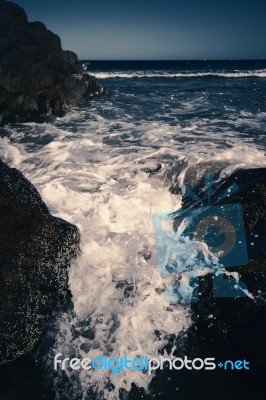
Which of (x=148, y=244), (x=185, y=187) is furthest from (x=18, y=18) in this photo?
(x=148, y=244)

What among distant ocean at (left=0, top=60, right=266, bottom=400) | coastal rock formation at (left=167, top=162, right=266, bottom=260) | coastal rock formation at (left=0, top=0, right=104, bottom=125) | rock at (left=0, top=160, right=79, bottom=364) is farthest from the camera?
coastal rock formation at (left=0, top=0, right=104, bottom=125)

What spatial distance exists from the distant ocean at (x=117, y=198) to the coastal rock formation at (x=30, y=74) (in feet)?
4.10

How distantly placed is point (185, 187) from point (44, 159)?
13.9ft

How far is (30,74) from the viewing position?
45.8 ft

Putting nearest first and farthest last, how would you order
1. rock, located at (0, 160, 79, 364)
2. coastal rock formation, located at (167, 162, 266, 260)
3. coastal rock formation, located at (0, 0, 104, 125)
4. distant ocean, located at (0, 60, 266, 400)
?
rock, located at (0, 160, 79, 364)
distant ocean, located at (0, 60, 266, 400)
coastal rock formation, located at (167, 162, 266, 260)
coastal rock formation, located at (0, 0, 104, 125)

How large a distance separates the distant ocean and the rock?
0.79 ft

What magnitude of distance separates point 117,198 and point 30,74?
437 inches

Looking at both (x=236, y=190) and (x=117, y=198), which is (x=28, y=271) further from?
(x=236, y=190)

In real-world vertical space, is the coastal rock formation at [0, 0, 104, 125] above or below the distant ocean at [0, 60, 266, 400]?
above

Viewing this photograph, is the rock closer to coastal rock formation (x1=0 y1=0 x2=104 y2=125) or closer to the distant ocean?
the distant ocean

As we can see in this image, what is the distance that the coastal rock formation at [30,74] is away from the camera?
41.9 ft

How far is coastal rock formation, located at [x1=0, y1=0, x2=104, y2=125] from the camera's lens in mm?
12773

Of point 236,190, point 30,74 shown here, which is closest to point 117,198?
point 236,190

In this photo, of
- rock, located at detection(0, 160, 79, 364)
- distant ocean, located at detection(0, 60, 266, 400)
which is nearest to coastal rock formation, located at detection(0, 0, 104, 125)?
distant ocean, located at detection(0, 60, 266, 400)
